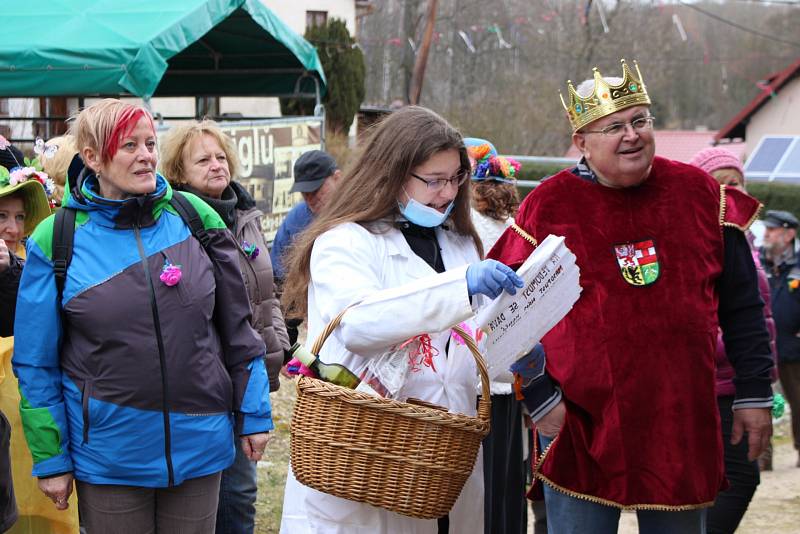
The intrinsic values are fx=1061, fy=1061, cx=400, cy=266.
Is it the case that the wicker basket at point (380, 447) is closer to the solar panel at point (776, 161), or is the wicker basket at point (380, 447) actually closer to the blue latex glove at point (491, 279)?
the blue latex glove at point (491, 279)

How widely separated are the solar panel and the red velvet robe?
23879 mm

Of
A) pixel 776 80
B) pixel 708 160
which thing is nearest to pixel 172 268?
pixel 708 160

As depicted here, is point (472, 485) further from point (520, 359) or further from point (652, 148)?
point (652, 148)

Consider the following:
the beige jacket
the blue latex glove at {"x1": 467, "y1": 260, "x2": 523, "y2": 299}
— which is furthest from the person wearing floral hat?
the blue latex glove at {"x1": 467, "y1": 260, "x2": 523, "y2": 299}

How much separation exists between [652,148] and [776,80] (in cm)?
3103

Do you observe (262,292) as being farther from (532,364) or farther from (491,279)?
(491,279)

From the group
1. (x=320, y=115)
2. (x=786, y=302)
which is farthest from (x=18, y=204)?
(x=320, y=115)

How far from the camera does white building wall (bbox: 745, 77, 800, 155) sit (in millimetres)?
32250

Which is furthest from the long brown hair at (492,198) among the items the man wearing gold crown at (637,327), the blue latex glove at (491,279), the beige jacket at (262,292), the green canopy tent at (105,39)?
the green canopy tent at (105,39)

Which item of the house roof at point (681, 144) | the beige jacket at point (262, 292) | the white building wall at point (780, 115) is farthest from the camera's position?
the house roof at point (681, 144)

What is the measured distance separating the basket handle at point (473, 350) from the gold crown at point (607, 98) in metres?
0.85

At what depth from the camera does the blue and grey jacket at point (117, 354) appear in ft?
10.9

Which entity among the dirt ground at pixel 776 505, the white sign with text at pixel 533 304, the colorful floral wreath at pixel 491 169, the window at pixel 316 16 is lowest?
the dirt ground at pixel 776 505

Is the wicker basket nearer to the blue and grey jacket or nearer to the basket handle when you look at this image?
the basket handle
